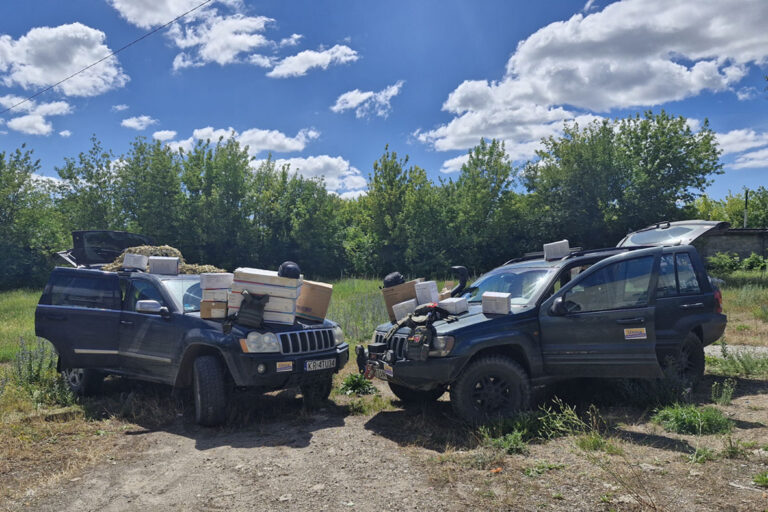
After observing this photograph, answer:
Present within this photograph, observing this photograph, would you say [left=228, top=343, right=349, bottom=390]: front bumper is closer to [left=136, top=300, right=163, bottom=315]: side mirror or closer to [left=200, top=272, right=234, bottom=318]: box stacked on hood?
[left=200, top=272, right=234, bottom=318]: box stacked on hood

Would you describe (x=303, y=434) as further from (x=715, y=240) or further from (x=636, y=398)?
(x=715, y=240)

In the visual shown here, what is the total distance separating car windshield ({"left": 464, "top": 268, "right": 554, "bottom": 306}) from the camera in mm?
6523

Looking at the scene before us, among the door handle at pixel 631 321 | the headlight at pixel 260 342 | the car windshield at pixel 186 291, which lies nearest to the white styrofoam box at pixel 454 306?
the door handle at pixel 631 321

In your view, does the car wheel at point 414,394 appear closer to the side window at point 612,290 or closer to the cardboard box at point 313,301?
the cardboard box at point 313,301

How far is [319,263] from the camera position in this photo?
34.1 meters

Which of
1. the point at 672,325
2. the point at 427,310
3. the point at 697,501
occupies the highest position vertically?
the point at 427,310

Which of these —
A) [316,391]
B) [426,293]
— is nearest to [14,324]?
[316,391]

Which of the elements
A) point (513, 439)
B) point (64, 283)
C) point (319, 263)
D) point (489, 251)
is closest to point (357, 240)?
point (319, 263)

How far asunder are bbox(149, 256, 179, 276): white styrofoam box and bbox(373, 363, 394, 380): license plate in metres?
3.29

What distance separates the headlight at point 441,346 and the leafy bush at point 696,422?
2.26m

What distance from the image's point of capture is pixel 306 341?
6652 mm

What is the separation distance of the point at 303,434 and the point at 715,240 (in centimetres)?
3925

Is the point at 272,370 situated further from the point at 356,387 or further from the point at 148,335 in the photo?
the point at 356,387

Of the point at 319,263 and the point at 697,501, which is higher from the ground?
the point at 319,263
